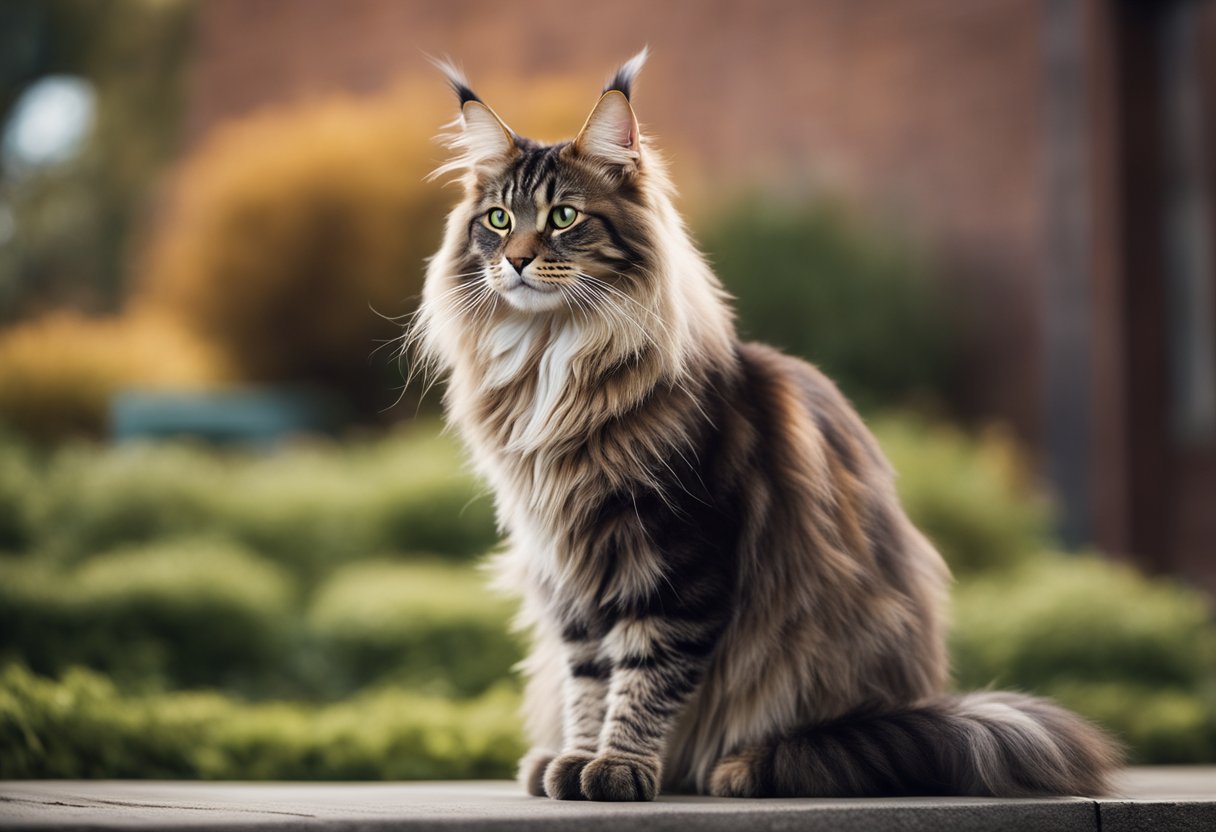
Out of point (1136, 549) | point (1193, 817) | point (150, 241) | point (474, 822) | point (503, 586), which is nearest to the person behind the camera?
point (474, 822)

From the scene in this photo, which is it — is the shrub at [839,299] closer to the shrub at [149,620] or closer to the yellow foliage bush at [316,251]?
the yellow foliage bush at [316,251]

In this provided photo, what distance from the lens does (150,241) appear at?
12.8 m

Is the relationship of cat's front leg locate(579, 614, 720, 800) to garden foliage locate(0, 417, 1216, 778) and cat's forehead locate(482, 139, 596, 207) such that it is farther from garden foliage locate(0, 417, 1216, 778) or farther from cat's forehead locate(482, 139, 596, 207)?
garden foliage locate(0, 417, 1216, 778)

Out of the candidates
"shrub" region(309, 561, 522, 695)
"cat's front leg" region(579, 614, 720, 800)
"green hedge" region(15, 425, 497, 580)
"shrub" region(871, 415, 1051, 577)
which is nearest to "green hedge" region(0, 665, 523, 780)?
"shrub" region(309, 561, 522, 695)

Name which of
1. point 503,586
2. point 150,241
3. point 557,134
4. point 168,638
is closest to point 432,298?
point 503,586

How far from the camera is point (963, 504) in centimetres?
659

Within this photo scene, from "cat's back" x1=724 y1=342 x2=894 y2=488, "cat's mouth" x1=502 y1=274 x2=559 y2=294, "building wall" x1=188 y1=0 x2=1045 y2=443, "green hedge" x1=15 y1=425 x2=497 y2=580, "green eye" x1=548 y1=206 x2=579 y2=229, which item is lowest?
"green hedge" x1=15 y1=425 x2=497 y2=580

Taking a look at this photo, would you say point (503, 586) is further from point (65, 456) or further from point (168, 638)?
point (65, 456)

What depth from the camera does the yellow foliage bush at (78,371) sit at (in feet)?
29.9

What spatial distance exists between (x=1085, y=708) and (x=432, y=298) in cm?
345

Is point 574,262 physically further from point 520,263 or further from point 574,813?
point 574,813

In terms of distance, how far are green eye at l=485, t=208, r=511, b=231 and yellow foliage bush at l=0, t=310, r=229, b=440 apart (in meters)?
7.24

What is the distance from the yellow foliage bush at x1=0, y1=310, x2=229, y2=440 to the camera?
9.12 m

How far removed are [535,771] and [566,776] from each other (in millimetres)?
232
